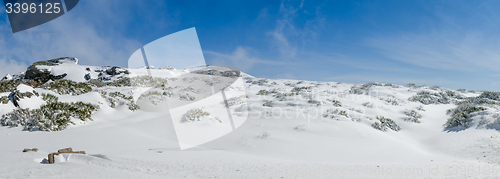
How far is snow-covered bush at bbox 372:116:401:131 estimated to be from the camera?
24.8 feet

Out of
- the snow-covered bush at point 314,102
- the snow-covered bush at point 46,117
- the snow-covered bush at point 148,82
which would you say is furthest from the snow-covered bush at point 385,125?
the snow-covered bush at point 148,82

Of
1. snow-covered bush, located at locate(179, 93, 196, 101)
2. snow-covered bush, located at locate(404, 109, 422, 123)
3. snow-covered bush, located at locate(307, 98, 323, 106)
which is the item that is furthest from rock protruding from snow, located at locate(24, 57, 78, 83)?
snow-covered bush, located at locate(404, 109, 422, 123)

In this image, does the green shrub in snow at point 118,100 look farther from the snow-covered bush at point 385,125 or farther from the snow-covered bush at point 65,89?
the snow-covered bush at point 385,125

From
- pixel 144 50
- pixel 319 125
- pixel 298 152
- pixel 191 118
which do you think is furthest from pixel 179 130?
pixel 319 125

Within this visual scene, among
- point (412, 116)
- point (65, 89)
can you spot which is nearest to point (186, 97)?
point (65, 89)

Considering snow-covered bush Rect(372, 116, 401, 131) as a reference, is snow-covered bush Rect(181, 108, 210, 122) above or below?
above

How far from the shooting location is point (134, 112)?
8.95 metres

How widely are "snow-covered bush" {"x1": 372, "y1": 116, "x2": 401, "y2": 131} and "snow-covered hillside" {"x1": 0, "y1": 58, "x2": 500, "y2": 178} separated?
3 centimetres

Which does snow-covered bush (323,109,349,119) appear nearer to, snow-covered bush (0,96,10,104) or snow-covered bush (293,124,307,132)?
snow-covered bush (293,124,307,132)

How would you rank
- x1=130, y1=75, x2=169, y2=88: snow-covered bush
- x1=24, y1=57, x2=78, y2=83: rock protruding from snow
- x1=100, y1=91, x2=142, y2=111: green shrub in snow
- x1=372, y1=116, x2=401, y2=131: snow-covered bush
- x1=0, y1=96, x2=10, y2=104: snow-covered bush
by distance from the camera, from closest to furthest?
1. x1=0, y1=96, x2=10, y2=104: snow-covered bush
2. x1=372, y1=116, x2=401, y2=131: snow-covered bush
3. x1=100, y1=91, x2=142, y2=111: green shrub in snow
4. x1=130, y1=75, x2=169, y2=88: snow-covered bush
5. x1=24, y1=57, x2=78, y2=83: rock protruding from snow

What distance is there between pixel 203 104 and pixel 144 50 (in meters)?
4.90

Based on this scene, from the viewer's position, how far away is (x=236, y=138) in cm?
604

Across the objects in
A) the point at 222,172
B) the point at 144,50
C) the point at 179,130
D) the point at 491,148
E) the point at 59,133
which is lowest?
the point at 491,148

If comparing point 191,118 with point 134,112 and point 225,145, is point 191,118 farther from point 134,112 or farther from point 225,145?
point 134,112
